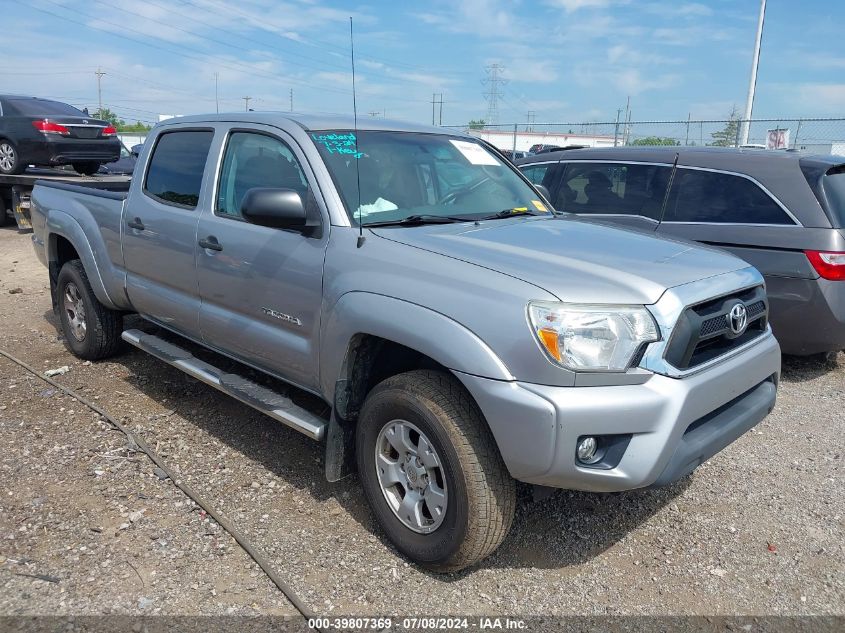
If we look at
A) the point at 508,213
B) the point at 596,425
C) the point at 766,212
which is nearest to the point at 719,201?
the point at 766,212

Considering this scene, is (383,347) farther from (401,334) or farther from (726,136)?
(726,136)

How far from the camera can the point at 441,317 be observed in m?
2.71

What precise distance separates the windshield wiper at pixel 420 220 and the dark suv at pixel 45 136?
1111cm

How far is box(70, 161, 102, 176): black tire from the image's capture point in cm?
1307

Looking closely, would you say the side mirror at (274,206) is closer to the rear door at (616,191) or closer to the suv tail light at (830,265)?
the rear door at (616,191)

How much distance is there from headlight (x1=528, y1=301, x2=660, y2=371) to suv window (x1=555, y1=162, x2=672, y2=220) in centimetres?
366

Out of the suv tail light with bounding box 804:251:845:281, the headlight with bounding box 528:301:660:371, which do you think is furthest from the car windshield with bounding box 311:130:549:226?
the suv tail light with bounding box 804:251:845:281

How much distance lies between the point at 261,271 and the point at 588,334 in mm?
1811

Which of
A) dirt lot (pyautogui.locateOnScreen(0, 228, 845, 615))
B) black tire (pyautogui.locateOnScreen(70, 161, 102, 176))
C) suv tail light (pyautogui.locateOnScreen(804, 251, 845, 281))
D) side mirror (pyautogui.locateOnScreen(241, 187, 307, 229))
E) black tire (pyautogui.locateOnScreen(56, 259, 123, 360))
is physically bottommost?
dirt lot (pyautogui.locateOnScreen(0, 228, 845, 615))

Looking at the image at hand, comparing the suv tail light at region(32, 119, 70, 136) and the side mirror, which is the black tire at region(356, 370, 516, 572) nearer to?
the side mirror

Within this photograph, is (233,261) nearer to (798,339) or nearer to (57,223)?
(57,223)

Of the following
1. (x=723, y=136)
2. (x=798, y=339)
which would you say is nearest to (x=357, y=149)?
(x=798, y=339)

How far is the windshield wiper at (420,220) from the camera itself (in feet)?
11.0

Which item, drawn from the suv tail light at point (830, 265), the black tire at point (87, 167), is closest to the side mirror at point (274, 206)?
the suv tail light at point (830, 265)
